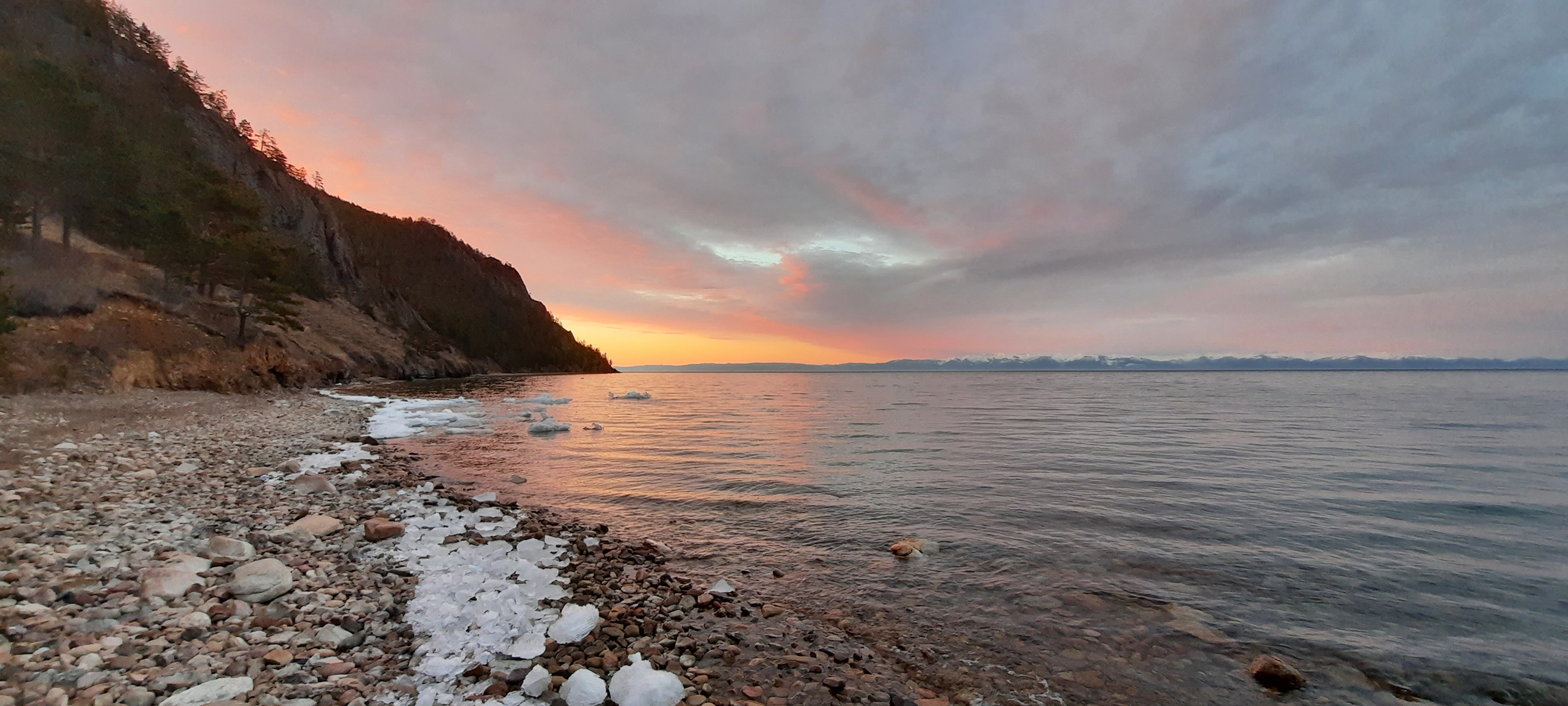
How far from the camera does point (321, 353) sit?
5647cm

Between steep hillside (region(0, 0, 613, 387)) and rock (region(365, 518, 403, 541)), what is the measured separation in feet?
78.8

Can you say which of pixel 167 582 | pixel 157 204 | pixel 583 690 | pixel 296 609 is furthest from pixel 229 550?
pixel 157 204

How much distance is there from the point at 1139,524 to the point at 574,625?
1068cm

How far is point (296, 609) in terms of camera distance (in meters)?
5.36

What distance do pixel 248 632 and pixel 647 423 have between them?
26636 millimetres

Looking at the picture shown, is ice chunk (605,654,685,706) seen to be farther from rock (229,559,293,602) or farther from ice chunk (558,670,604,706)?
rock (229,559,293,602)

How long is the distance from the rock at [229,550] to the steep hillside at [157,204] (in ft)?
80.7

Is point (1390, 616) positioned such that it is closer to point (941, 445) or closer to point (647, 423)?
point (941, 445)

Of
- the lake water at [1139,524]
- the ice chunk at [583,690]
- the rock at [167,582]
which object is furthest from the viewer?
the lake water at [1139,524]

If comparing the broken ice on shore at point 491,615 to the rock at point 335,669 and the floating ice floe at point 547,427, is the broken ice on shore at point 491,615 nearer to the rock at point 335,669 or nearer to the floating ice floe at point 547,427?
the rock at point 335,669

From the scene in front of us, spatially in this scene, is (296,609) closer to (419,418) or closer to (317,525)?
(317,525)

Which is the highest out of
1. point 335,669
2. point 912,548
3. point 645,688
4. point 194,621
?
point 194,621

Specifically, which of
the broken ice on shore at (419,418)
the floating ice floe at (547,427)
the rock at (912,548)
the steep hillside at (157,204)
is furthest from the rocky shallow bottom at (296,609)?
the steep hillside at (157,204)

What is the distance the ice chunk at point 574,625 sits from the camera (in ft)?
17.7
